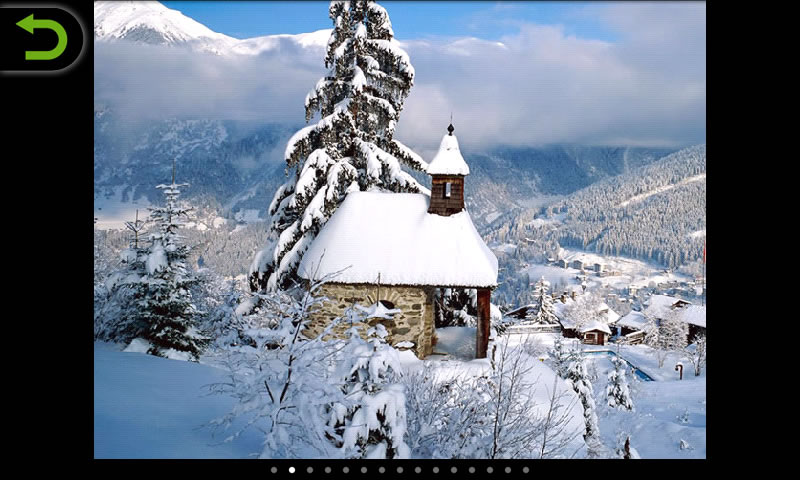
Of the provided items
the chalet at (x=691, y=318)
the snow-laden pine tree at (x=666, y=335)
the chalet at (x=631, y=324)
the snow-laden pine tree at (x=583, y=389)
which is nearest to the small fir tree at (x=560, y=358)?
the snow-laden pine tree at (x=583, y=389)

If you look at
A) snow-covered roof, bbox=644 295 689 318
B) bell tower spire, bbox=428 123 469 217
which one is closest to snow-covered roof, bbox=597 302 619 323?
snow-covered roof, bbox=644 295 689 318

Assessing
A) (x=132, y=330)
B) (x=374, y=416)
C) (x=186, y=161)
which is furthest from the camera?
(x=186, y=161)

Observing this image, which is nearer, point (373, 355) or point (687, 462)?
point (687, 462)

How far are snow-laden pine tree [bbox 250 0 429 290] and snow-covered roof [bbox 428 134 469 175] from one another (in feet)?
5.35

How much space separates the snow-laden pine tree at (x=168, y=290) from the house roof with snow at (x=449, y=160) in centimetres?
531

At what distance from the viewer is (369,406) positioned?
10.9ft

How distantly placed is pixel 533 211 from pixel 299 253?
223 ft

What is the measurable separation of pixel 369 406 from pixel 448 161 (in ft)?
23.6

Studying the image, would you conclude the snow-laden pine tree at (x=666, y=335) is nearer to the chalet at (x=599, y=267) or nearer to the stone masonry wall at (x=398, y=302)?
the chalet at (x=599, y=267)
